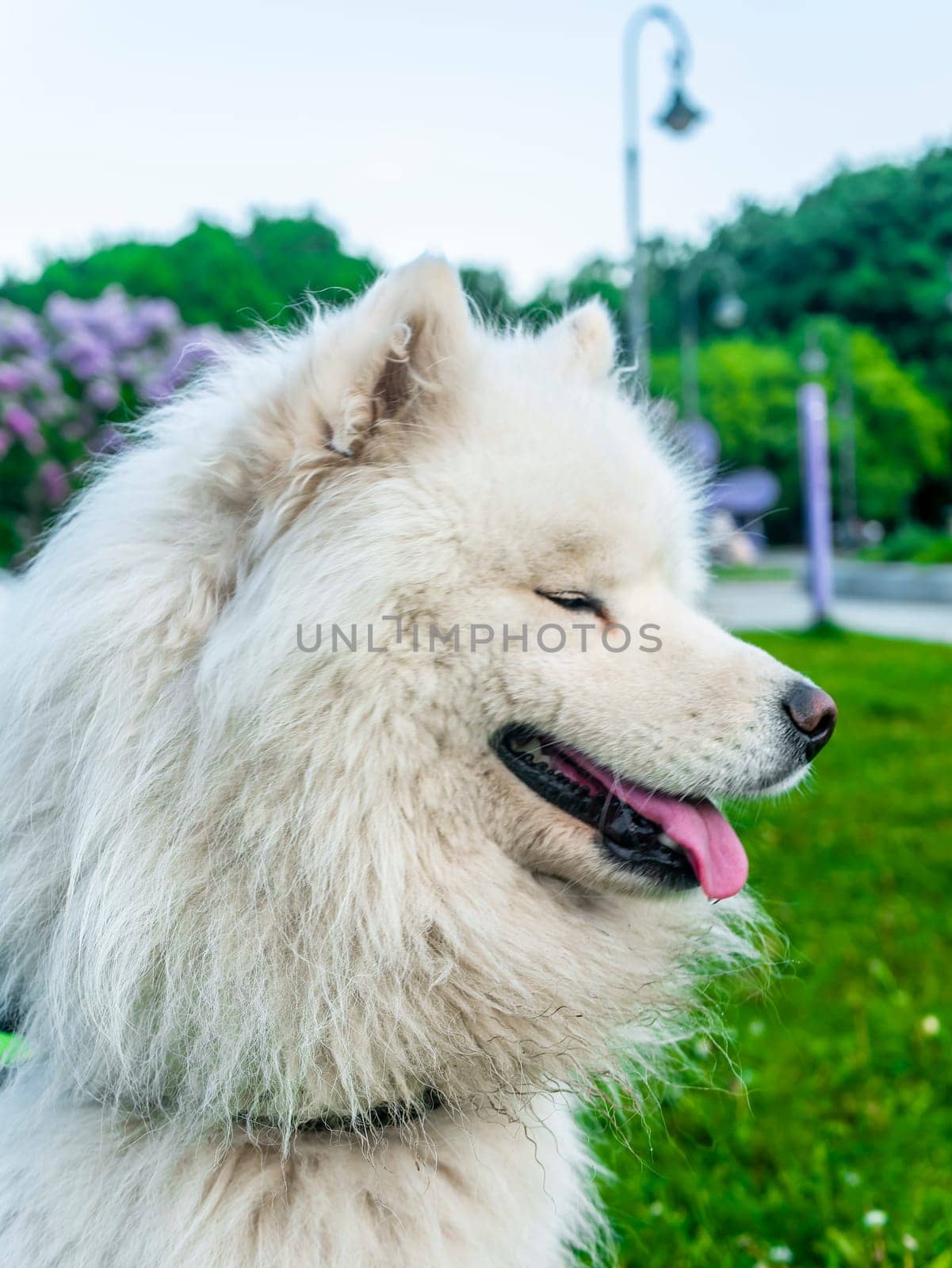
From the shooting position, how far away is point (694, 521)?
230 cm

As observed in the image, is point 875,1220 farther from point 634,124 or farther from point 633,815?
point 634,124

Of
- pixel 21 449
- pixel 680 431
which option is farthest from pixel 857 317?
pixel 680 431

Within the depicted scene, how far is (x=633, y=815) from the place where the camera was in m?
1.82

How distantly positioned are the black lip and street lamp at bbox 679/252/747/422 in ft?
56.1

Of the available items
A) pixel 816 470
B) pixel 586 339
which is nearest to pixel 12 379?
pixel 586 339

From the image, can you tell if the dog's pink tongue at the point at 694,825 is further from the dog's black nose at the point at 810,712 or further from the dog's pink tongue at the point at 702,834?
the dog's black nose at the point at 810,712

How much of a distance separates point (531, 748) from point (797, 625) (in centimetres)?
1704

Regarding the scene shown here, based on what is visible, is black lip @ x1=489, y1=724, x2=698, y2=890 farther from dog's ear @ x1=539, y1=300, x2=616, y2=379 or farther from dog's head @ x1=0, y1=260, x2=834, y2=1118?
dog's ear @ x1=539, y1=300, x2=616, y2=379

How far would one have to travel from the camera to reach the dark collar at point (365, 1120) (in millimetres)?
1664

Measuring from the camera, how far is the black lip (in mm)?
1759

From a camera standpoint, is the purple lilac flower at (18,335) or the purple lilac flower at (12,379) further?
the purple lilac flower at (18,335)

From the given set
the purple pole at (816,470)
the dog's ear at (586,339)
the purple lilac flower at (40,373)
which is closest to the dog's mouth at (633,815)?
the dog's ear at (586,339)

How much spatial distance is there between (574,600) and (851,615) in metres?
19.8

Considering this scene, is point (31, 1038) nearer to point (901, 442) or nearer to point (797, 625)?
point (797, 625)
